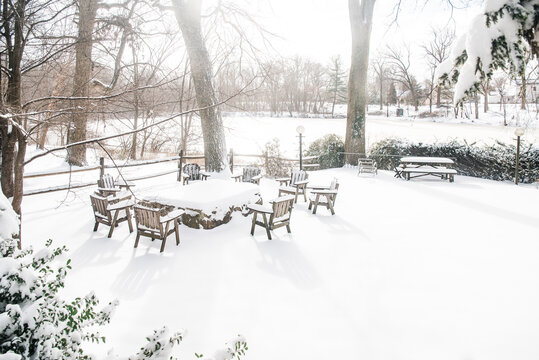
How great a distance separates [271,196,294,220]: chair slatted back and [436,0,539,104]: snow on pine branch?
3.57 meters

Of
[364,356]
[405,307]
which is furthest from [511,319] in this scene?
[364,356]

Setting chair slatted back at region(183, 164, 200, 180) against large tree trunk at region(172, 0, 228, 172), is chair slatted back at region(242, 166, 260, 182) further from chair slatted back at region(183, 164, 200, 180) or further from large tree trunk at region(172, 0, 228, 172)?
chair slatted back at region(183, 164, 200, 180)

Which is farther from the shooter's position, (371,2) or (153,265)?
(371,2)

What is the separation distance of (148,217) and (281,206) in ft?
7.98

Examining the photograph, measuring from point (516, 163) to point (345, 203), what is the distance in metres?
7.20

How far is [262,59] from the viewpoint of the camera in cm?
1034

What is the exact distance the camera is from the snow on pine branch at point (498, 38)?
2.39 metres

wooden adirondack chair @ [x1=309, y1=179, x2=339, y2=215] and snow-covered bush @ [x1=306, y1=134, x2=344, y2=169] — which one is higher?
snow-covered bush @ [x1=306, y1=134, x2=344, y2=169]

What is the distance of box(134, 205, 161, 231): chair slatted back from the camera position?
206 inches

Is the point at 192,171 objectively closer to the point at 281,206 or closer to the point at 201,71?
the point at 201,71

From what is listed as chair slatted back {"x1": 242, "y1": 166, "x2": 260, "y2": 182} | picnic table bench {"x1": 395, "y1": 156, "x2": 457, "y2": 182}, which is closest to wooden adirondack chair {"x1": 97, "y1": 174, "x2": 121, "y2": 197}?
chair slatted back {"x1": 242, "y1": 166, "x2": 260, "y2": 182}

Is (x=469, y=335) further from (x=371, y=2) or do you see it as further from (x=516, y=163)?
(x=371, y=2)

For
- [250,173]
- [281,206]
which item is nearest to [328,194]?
[281,206]

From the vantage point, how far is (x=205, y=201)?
6.36 metres
